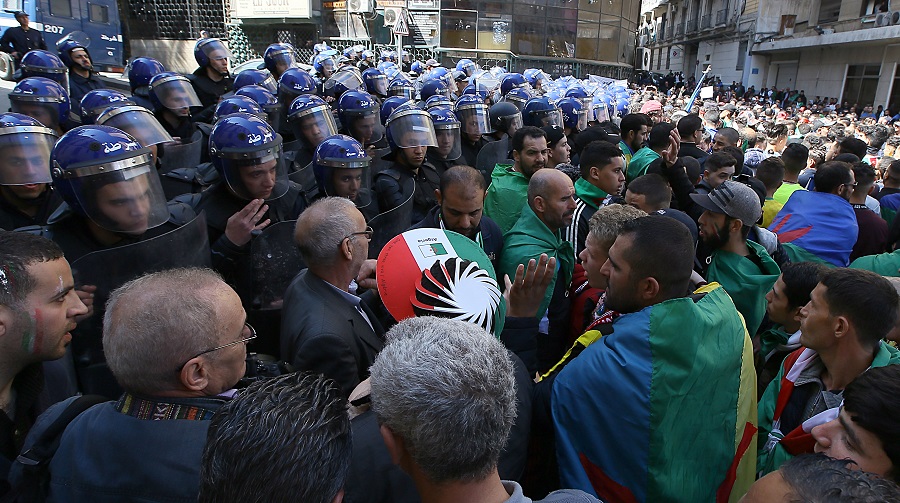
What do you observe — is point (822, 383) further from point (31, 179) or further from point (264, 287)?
point (31, 179)

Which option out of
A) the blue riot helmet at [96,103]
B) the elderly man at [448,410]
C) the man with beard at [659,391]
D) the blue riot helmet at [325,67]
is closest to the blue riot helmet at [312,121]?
the blue riot helmet at [96,103]

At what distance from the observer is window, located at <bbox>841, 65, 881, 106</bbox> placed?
1082 inches

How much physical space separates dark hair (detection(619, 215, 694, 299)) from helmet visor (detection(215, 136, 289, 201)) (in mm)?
2316

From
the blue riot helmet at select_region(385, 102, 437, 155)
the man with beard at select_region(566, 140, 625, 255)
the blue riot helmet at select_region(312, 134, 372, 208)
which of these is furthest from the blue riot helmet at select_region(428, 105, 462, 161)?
the man with beard at select_region(566, 140, 625, 255)

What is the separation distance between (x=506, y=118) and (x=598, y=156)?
3.48 meters

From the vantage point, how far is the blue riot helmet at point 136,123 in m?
4.27

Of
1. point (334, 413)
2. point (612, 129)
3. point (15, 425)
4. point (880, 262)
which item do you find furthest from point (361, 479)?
point (612, 129)

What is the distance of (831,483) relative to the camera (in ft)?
3.76

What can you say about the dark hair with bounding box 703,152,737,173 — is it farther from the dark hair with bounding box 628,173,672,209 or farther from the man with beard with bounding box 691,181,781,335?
the man with beard with bounding box 691,181,781,335

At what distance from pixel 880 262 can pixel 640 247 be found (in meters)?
2.47

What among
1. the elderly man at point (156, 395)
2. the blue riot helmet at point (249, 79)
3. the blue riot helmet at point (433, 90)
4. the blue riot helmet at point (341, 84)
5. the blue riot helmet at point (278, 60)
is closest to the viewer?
the elderly man at point (156, 395)

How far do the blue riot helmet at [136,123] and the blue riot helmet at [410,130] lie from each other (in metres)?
1.83

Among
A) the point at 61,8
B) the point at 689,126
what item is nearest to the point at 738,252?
the point at 689,126

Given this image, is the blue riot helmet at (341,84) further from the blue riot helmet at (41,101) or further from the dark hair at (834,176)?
the dark hair at (834,176)
